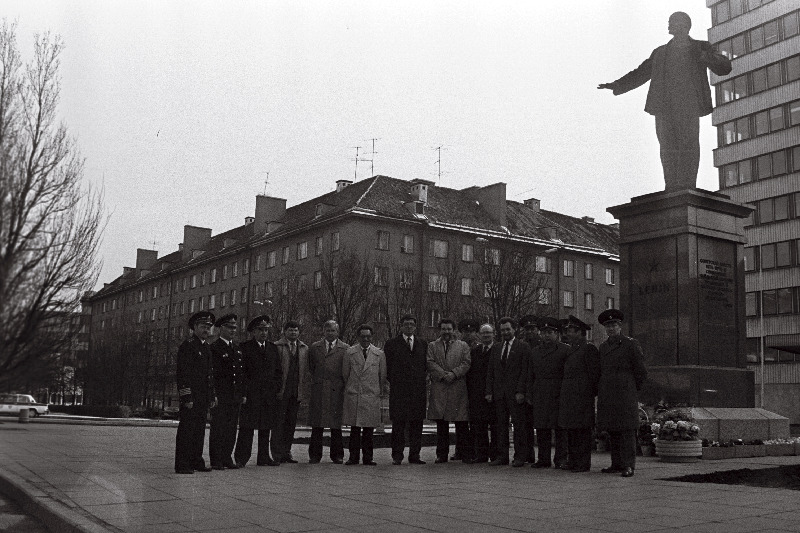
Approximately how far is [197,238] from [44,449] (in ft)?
232

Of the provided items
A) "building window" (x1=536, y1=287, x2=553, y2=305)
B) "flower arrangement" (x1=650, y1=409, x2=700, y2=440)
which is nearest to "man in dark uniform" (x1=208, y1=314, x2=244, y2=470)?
"flower arrangement" (x1=650, y1=409, x2=700, y2=440)

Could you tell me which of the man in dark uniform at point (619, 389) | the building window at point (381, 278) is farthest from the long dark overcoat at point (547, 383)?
the building window at point (381, 278)

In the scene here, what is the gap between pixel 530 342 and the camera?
13.2 meters

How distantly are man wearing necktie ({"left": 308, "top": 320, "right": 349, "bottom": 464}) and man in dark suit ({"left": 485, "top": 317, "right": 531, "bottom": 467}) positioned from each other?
2.19 metres

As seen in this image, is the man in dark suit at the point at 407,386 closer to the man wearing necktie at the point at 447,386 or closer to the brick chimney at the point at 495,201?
the man wearing necktie at the point at 447,386

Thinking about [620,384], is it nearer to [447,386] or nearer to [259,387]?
[447,386]

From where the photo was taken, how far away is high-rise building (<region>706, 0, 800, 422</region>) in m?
53.2

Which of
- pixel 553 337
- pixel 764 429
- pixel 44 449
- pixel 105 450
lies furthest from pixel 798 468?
pixel 44 449

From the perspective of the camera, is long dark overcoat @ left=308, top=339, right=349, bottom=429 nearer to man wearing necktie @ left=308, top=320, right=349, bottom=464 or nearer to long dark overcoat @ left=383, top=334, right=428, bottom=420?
man wearing necktie @ left=308, top=320, right=349, bottom=464

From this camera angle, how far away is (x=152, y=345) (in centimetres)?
6488

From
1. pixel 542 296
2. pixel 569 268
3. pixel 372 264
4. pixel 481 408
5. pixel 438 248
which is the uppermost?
pixel 438 248

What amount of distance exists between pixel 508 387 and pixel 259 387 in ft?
11.5

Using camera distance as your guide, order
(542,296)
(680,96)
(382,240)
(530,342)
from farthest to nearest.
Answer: (382,240)
(542,296)
(680,96)
(530,342)

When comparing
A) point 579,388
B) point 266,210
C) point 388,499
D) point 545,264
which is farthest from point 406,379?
point 266,210
